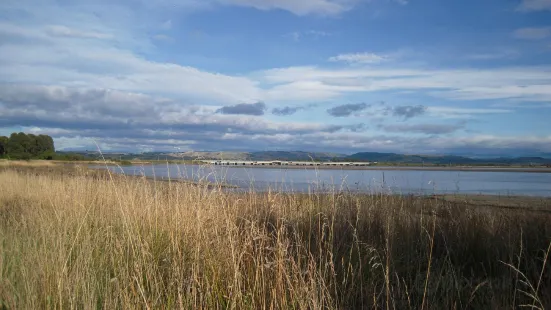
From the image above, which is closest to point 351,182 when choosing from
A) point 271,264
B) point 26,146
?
point 271,264

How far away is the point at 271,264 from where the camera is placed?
3.88 metres

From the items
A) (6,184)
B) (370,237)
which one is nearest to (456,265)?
(370,237)

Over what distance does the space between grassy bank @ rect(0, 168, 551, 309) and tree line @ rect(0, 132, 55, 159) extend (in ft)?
203

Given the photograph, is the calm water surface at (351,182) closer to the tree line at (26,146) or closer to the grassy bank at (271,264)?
the grassy bank at (271,264)

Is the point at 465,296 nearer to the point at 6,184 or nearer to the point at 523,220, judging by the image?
the point at 523,220

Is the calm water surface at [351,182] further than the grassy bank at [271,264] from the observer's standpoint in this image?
Yes

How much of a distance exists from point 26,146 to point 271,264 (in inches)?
2697

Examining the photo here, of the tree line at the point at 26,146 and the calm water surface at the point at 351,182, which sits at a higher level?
the tree line at the point at 26,146

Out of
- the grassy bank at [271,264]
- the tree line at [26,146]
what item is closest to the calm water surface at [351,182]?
the grassy bank at [271,264]

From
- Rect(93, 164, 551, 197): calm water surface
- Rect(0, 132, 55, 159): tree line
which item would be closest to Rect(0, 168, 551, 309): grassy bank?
Rect(93, 164, 551, 197): calm water surface

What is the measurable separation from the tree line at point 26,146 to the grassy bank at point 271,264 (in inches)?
2433

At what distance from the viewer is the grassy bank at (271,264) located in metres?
3.78

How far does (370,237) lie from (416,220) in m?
1.30

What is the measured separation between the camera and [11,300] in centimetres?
373
